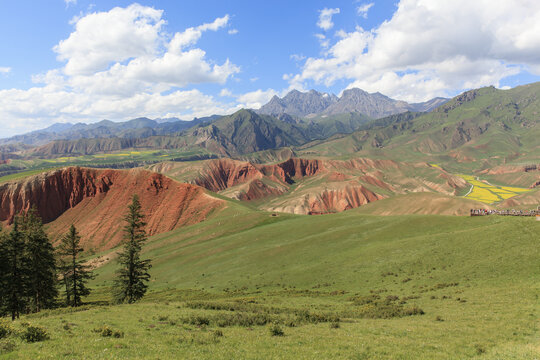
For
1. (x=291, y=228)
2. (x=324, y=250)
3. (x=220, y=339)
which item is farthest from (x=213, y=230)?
(x=220, y=339)

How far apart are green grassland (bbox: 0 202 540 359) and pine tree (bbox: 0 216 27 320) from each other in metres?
10.9

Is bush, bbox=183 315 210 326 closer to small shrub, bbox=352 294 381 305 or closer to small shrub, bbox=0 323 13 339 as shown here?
small shrub, bbox=0 323 13 339

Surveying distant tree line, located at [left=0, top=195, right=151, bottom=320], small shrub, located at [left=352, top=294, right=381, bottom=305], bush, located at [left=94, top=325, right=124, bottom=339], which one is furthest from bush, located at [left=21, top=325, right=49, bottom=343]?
small shrub, located at [left=352, top=294, right=381, bottom=305]

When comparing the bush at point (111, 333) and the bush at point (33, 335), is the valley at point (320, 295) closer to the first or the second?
the bush at point (111, 333)

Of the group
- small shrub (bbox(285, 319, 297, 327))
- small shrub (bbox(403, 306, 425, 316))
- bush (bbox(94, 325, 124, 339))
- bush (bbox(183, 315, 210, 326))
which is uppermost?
bush (bbox(94, 325, 124, 339))

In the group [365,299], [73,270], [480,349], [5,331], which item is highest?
[5,331]

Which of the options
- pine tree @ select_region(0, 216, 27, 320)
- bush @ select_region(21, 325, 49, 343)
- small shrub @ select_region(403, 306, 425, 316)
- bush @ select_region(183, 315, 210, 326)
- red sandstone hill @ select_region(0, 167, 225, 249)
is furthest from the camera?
red sandstone hill @ select_region(0, 167, 225, 249)

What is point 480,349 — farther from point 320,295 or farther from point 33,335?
point 33,335

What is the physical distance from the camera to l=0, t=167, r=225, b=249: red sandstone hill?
408ft

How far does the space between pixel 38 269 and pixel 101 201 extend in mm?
107677

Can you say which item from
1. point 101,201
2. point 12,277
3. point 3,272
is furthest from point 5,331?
point 101,201

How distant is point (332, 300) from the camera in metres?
38.4

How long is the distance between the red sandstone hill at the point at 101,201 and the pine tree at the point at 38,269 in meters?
70.8

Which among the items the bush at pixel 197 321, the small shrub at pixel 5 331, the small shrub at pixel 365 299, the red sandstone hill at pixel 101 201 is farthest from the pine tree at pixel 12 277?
the red sandstone hill at pixel 101 201
